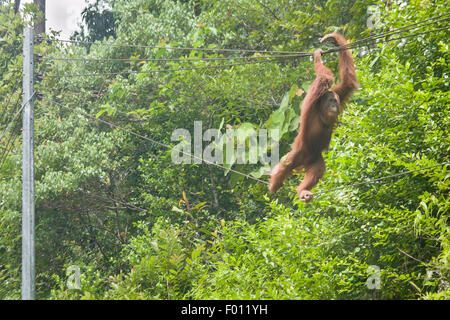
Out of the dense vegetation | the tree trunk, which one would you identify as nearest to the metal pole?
the dense vegetation

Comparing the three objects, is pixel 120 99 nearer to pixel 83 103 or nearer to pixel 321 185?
pixel 83 103

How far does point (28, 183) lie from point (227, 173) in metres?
3.49

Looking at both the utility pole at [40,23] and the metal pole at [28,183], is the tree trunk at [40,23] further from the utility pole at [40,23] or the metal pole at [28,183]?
the metal pole at [28,183]

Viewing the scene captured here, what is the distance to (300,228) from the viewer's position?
14.8ft

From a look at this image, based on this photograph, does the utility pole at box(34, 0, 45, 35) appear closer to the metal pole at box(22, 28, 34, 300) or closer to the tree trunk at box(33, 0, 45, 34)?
the tree trunk at box(33, 0, 45, 34)

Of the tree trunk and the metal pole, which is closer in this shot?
the metal pole

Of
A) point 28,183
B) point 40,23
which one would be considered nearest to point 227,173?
point 28,183

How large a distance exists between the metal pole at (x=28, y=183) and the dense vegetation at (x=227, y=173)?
431mm

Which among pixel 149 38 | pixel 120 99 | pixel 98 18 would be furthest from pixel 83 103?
pixel 98 18

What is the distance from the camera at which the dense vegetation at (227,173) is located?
4.18 m

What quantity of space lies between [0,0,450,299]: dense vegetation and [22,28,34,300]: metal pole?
0.43 m

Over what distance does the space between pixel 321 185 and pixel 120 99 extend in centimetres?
394

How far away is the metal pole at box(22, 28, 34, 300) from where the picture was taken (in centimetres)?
358

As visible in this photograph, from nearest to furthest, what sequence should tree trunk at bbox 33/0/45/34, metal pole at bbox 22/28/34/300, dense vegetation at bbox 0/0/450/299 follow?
metal pole at bbox 22/28/34/300 → dense vegetation at bbox 0/0/450/299 → tree trunk at bbox 33/0/45/34
